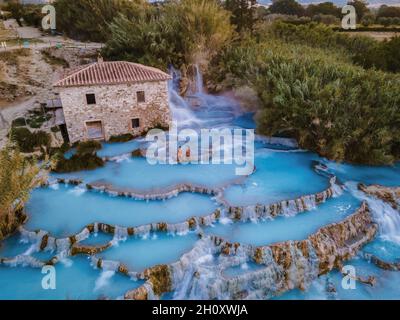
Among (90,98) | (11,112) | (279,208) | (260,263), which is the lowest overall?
(260,263)

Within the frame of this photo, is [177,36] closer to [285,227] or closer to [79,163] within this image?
[79,163]

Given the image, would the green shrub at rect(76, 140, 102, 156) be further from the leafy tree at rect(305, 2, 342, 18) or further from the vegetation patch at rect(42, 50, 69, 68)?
the leafy tree at rect(305, 2, 342, 18)

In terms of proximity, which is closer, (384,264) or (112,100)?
(384,264)

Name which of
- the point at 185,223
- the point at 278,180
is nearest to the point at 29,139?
the point at 185,223

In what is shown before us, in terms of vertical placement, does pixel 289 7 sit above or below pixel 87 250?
above

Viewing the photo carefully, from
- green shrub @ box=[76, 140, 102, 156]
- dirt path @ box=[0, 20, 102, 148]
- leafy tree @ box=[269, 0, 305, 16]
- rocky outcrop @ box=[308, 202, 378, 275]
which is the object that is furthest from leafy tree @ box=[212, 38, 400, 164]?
leafy tree @ box=[269, 0, 305, 16]

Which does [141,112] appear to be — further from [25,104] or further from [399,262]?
[399,262]

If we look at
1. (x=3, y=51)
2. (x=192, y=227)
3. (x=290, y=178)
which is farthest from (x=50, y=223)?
(x=3, y=51)
